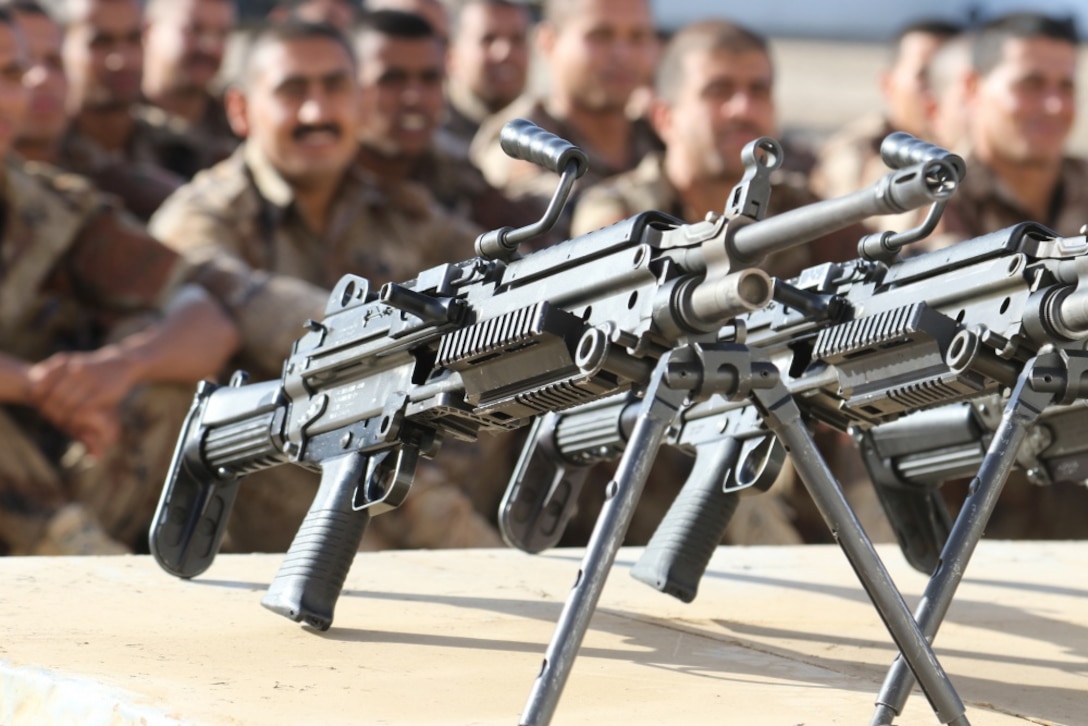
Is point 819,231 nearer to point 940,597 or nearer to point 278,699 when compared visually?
point 940,597

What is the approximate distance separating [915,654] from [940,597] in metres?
0.23

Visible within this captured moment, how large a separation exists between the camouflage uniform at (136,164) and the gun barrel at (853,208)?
5171 mm

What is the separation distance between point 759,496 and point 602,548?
3894 mm

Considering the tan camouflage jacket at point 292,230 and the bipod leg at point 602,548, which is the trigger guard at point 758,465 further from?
the tan camouflage jacket at point 292,230

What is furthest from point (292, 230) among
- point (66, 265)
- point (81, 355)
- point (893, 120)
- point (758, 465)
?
point (893, 120)

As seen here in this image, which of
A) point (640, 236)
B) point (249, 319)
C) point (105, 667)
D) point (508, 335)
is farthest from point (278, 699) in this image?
point (249, 319)

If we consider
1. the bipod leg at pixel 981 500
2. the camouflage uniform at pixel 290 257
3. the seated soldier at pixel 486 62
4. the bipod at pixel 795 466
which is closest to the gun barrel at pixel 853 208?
the bipod at pixel 795 466

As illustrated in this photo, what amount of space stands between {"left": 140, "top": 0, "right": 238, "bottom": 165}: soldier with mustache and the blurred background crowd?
1 centimetres

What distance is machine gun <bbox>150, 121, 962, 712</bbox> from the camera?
3436 mm

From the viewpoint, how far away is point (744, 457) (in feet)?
14.7

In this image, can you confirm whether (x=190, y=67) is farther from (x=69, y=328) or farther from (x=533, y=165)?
(x=69, y=328)

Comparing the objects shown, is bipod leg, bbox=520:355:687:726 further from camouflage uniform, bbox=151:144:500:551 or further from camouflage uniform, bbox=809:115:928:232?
camouflage uniform, bbox=809:115:928:232

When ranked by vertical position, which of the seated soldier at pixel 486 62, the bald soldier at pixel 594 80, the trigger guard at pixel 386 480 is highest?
the seated soldier at pixel 486 62

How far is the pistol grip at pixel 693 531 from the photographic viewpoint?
4461mm
